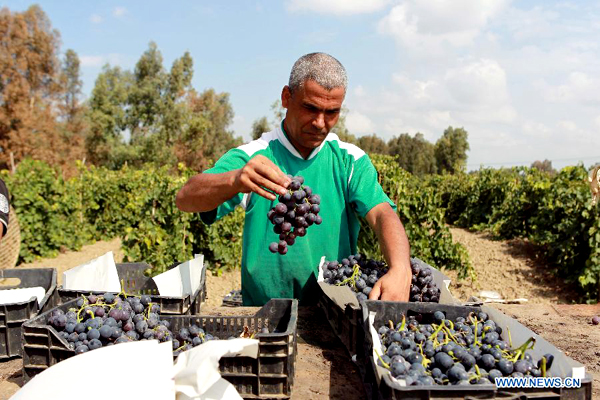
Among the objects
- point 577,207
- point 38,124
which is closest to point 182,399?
point 577,207

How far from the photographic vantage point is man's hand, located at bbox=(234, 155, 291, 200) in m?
2.12

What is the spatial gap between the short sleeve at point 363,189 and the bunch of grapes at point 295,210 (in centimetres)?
65

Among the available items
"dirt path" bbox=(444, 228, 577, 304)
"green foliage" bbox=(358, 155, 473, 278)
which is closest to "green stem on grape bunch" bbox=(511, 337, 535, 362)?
"green foliage" bbox=(358, 155, 473, 278)

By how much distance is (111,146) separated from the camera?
37000 millimetres

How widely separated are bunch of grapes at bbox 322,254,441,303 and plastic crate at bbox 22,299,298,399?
478 millimetres

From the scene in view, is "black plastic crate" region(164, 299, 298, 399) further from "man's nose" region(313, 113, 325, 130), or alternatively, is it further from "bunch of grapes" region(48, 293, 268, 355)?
"man's nose" region(313, 113, 325, 130)

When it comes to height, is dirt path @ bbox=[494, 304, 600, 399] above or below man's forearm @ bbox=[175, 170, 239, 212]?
below

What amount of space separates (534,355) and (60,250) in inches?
493

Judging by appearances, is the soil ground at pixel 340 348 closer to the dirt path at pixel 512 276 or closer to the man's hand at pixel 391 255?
the man's hand at pixel 391 255

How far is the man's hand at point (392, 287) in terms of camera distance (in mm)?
2209

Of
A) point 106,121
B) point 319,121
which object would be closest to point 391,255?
point 319,121

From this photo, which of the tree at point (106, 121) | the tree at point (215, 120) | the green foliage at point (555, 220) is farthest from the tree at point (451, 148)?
the green foliage at point (555, 220)

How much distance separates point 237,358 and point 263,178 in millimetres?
807

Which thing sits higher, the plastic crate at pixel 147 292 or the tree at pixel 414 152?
the tree at pixel 414 152
